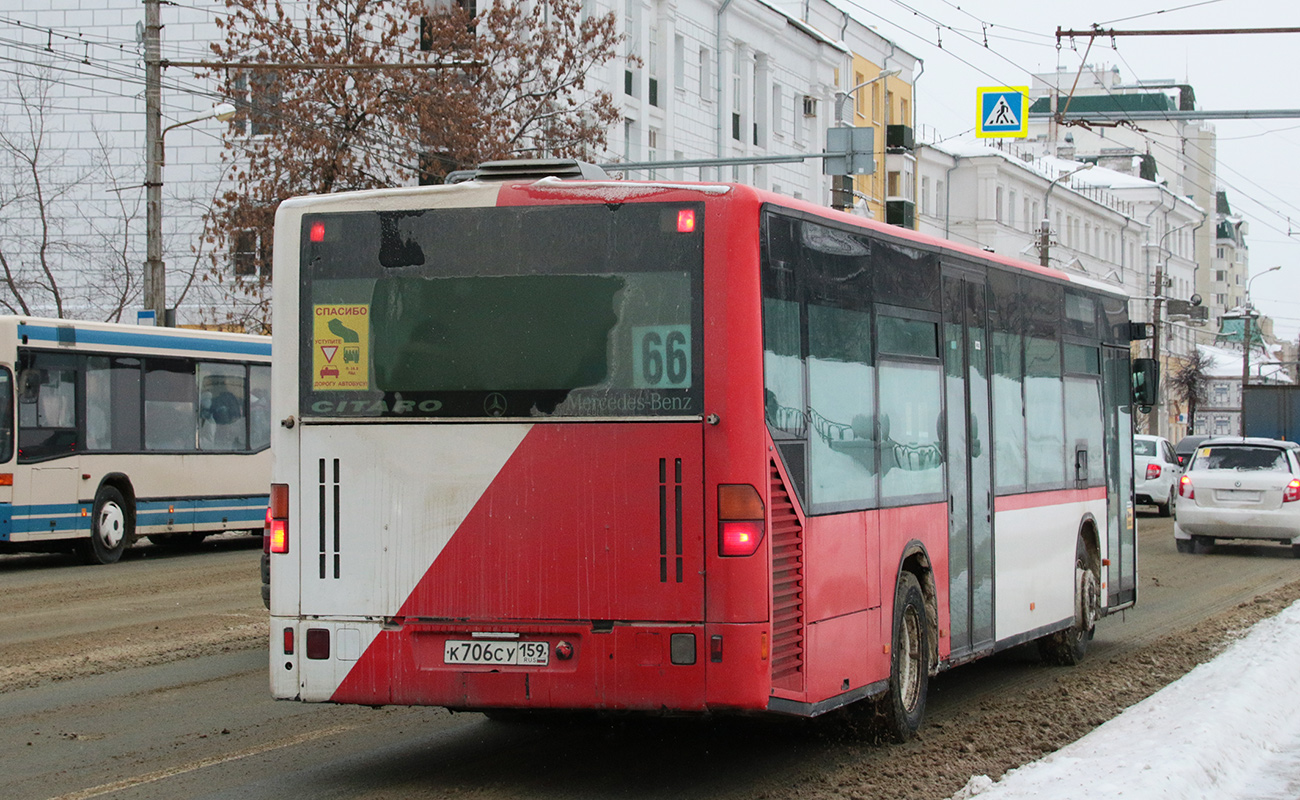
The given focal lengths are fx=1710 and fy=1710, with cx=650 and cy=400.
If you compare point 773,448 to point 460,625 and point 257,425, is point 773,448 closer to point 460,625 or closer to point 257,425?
point 460,625

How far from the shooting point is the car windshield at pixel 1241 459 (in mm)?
24703

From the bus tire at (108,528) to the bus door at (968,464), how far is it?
1390 centimetres

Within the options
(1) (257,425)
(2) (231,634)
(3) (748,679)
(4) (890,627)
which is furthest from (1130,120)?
(3) (748,679)

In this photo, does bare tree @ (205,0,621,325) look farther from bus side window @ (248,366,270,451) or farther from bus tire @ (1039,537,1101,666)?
bus tire @ (1039,537,1101,666)

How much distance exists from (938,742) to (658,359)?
9.45 feet

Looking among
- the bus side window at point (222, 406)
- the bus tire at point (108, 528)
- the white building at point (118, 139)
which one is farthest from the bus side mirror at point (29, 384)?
the white building at point (118, 139)

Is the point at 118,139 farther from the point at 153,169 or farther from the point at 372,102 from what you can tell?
the point at 153,169

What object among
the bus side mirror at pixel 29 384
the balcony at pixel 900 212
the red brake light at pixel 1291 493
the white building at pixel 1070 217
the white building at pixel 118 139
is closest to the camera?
the bus side mirror at pixel 29 384

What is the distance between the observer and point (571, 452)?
730 cm

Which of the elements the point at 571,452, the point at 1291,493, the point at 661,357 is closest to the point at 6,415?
the point at 571,452

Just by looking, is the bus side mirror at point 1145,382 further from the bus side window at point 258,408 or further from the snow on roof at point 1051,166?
the snow on roof at point 1051,166

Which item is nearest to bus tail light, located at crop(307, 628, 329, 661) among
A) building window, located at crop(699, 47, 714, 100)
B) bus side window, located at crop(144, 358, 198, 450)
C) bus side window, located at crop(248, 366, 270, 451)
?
bus side window, located at crop(144, 358, 198, 450)

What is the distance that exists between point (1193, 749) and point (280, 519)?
14.0ft

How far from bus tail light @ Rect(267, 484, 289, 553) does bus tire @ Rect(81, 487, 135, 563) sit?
14.2 metres
